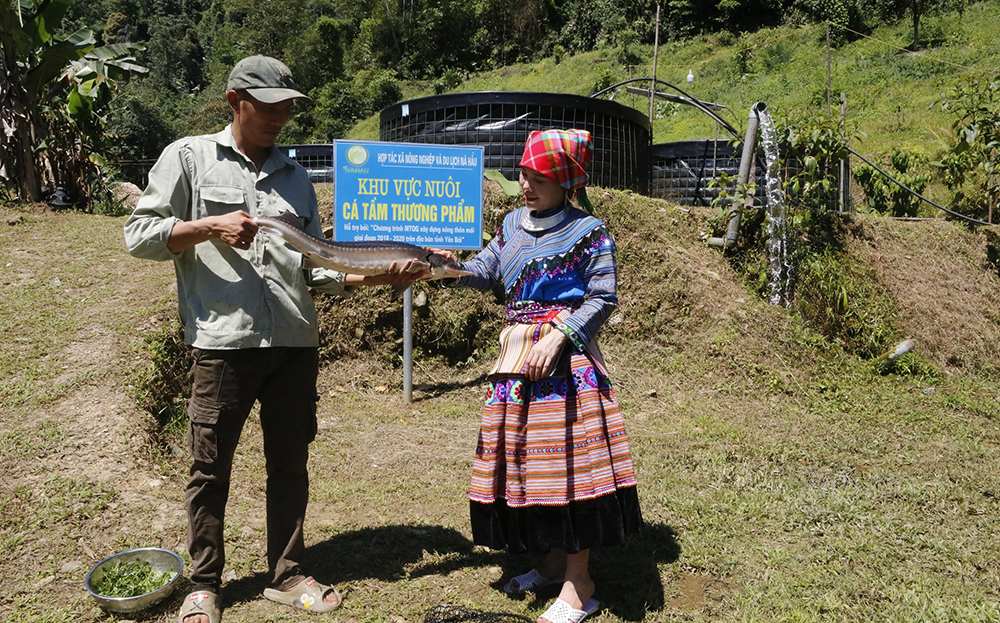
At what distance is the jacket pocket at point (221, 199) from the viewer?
2803 millimetres

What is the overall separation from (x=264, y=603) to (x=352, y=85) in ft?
181

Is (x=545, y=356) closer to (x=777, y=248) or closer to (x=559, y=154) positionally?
(x=559, y=154)

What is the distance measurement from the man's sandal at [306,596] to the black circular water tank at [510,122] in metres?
5.58

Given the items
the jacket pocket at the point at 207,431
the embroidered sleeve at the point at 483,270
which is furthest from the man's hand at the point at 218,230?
the embroidered sleeve at the point at 483,270

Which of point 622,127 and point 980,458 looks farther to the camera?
point 622,127

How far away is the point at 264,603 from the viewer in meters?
3.08

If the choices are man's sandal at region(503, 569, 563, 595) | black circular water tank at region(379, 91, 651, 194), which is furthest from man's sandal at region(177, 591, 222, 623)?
black circular water tank at region(379, 91, 651, 194)

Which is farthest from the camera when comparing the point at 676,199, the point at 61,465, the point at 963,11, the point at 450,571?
the point at 963,11

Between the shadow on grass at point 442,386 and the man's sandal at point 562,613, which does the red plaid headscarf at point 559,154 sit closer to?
the man's sandal at point 562,613

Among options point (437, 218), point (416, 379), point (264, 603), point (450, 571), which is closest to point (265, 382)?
point (264, 603)

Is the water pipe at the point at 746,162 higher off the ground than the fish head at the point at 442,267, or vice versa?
the water pipe at the point at 746,162

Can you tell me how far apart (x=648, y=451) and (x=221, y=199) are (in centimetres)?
340

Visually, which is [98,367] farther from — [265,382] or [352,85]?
[352,85]

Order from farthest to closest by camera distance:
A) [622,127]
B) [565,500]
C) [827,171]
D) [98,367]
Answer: [622,127], [827,171], [98,367], [565,500]
